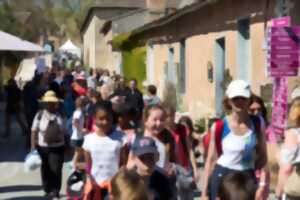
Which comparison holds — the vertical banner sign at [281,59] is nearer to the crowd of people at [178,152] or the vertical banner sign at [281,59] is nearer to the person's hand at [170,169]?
the crowd of people at [178,152]

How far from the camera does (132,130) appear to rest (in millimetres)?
7738

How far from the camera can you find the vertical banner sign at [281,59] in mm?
11031

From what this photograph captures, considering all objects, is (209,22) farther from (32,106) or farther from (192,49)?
(32,106)

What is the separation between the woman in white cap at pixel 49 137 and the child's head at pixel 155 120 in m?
3.83

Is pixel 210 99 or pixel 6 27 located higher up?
pixel 6 27

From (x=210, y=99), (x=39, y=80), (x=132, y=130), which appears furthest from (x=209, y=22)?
(x=132, y=130)

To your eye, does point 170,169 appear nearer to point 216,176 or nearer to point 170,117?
point 216,176

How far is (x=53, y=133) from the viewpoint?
1043cm

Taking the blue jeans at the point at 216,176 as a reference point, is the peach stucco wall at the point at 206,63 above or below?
above

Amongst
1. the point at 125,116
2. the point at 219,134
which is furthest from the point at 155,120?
the point at 125,116

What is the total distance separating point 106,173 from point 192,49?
16.4 metres

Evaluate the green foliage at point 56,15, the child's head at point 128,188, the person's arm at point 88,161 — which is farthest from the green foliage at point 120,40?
the child's head at point 128,188

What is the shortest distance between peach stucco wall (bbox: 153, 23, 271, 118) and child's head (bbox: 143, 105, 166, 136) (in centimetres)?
809

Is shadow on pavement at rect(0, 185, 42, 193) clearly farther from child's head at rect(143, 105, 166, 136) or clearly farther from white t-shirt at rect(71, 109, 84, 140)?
child's head at rect(143, 105, 166, 136)
